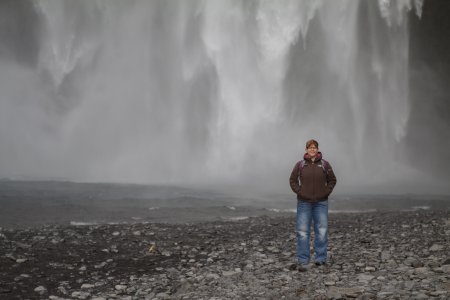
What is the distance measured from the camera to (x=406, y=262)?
451 inches

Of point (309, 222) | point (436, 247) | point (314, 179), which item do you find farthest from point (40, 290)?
point (436, 247)

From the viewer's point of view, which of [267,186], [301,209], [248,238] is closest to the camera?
[301,209]

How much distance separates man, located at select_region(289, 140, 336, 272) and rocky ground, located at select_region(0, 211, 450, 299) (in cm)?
76

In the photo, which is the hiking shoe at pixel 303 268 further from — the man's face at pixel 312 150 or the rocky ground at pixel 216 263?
the man's face at pixel 312 150

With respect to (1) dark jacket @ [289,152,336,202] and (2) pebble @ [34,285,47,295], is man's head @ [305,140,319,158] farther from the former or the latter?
(2) pebble @ [34,285,47,295]

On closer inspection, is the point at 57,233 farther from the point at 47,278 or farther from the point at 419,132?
the point at 419,132

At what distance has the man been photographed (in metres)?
10.9

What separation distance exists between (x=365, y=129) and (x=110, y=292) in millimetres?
43587

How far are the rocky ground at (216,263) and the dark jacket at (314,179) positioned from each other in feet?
5.45

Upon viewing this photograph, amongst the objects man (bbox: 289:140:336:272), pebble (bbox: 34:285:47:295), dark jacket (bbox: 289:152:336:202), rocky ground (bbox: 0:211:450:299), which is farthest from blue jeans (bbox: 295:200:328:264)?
pebble (bbox: 34:285:47:295)

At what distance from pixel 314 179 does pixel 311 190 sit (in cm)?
25

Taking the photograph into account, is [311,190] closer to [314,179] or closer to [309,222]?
[314,179]

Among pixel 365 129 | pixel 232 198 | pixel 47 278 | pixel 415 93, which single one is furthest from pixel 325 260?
pixel 415 93

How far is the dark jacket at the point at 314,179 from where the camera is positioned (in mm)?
10852
